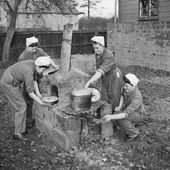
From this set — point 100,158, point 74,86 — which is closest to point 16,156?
→ point 100,158

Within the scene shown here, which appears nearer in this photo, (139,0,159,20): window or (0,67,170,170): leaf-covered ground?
(0,67,170,170): leaf-covered ground

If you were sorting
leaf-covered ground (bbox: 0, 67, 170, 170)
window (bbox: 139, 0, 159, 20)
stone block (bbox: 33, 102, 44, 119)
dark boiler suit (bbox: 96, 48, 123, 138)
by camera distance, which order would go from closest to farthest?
leaf-covered ground (bbox: 0, 67, 170, 170) < dark boiler suit (bbox: 96, 48, 123, 138) < stone block (bbox: 33, 102, 44, 119) < window (bbox: 139, 0, 159, 20)

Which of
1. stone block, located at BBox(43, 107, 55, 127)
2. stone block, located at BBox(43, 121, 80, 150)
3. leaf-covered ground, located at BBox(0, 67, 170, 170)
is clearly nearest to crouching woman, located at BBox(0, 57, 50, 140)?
stone block, located at BBox(43, 107, 55, 127)

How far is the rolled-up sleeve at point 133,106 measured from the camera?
4.47 m

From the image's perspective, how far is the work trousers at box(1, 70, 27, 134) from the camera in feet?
15.8

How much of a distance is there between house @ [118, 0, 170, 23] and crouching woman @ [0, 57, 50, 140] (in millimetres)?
10284

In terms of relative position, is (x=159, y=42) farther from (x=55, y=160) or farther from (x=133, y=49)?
(x=55, y=160)

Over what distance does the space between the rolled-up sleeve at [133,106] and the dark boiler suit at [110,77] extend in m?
0.65

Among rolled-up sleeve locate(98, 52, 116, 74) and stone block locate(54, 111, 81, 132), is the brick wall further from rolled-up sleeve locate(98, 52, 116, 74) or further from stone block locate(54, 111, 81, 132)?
stone block locate(54, 111, 81, 132)

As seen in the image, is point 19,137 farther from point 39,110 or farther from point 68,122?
point 68,122

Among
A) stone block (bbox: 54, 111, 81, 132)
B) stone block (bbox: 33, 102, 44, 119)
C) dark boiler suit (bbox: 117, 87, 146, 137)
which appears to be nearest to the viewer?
stone block (bbox: 54, 111, 81, 132)

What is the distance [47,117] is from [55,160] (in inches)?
38.1

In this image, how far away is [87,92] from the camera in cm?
422

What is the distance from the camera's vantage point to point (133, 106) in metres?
4.50
